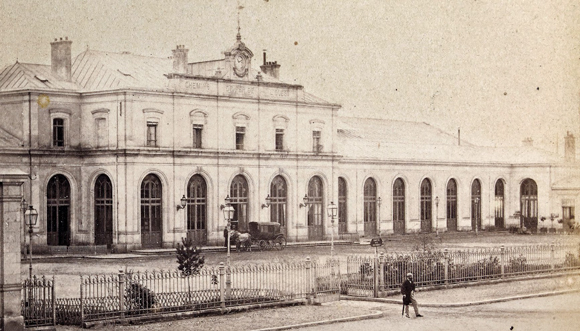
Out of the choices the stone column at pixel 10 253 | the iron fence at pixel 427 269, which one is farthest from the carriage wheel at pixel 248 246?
the stone column at pixel 10 253

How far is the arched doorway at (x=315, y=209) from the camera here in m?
48.7

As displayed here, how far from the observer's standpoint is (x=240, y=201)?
148 feet

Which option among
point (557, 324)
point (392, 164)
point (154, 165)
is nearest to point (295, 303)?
point (557, 324)

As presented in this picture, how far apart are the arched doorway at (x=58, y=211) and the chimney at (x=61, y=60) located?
14.6ft

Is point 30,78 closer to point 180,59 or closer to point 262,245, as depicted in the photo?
point 180,59

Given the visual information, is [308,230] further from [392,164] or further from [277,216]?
[392,164]

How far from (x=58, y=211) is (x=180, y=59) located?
848 cm

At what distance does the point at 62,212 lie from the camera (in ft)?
132

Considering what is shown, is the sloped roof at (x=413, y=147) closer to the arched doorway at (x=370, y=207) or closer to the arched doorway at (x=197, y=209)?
the arched doorway at (x=370, y=207)

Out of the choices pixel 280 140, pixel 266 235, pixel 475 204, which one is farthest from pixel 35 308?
pixel 475 204

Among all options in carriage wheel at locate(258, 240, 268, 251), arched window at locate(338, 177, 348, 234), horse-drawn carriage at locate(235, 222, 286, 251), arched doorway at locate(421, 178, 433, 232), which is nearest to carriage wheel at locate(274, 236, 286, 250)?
horse-drawn carriage at locate(235, 222, 286, 251)

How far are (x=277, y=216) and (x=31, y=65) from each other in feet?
46.0

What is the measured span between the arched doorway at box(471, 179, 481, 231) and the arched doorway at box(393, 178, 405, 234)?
652cm

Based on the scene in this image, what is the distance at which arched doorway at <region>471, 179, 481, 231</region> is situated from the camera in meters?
60.4
